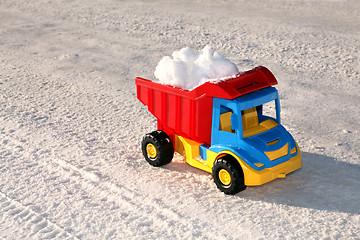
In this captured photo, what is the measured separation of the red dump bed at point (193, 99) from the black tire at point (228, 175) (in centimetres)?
50

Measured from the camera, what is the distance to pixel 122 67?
12.0 metres

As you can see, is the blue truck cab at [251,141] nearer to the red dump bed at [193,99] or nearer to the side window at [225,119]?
the side window at [225,119]

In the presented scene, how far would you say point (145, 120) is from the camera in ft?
31.1

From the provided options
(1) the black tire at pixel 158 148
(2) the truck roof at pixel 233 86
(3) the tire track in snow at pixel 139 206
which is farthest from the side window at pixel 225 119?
(3) the tire track in snow at pixel 139 206

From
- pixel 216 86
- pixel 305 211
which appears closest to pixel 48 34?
pixel 216 86

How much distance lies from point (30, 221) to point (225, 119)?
2860 millimetres

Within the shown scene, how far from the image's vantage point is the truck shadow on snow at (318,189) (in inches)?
271

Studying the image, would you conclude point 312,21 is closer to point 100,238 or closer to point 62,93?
point 62,93

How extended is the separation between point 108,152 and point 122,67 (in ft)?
13.3

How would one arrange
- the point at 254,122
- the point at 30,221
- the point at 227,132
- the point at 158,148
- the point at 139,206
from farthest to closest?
1. the point at 158,148
2. the point at 254,122
3. the point at 227,132
4. the point at 139,206
5. the point at 30,221

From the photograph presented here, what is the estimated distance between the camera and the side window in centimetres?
717

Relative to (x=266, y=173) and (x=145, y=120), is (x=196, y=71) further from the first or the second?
(x=145, y=120)

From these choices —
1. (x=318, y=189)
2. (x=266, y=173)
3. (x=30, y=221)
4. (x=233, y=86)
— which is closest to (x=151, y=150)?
(x=233, y=86)

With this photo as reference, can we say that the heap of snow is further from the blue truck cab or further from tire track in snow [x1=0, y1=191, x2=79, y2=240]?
tire track in snow [x1=0, y1=191, x2=79, y2=240]
